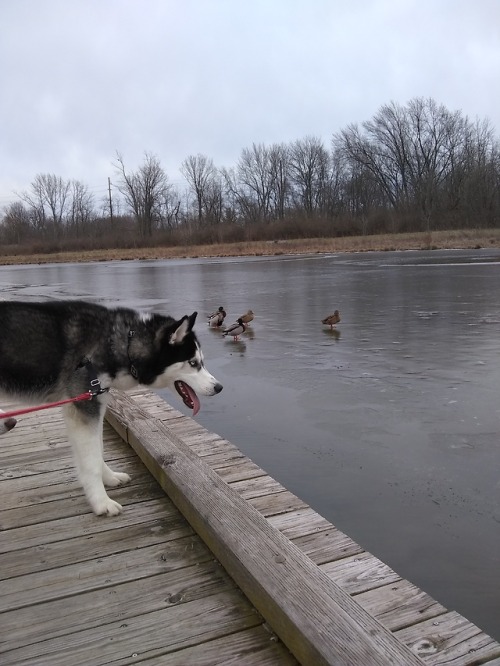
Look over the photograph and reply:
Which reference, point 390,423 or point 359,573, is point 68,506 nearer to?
point 359,573

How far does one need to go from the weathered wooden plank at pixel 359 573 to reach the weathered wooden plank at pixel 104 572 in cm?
64

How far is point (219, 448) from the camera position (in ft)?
15.3

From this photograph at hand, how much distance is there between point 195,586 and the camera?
2.64m

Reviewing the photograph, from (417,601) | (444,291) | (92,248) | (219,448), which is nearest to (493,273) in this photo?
(444,291)

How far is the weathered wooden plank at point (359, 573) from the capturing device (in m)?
2.76

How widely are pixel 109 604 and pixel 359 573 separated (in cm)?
121

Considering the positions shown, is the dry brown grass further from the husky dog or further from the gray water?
the husky dog

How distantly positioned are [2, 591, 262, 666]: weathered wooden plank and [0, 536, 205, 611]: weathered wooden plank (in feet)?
1.03

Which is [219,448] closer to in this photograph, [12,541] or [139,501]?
[139,501]

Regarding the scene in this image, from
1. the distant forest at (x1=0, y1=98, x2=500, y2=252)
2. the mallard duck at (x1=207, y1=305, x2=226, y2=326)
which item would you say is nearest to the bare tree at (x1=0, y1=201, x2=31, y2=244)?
the distant forest at (x1=0, y1=98, x2=500, y2=252)

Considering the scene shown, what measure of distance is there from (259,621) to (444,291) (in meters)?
15.6

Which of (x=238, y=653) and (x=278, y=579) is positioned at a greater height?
(x=278, y=579)

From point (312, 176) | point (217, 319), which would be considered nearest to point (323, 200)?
point (312, 176)

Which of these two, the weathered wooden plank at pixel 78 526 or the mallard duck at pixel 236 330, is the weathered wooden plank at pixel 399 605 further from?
the mallard duck at pixel 236 330
